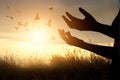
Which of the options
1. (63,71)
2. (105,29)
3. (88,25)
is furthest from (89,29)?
(63,71)

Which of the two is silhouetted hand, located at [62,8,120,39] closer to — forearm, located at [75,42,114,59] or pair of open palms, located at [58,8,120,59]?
pair of open palms, located at [58,8,120,59]

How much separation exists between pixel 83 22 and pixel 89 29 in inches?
8.3

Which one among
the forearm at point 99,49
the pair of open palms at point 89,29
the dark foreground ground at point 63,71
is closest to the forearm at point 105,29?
the pair of open palms at point 89,29

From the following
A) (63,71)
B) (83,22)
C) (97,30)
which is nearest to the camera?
(83,22)

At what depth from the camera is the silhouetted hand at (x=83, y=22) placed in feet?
26.4

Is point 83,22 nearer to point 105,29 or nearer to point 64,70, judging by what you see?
point 105,29

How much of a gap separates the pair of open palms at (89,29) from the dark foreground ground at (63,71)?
3.94 ft

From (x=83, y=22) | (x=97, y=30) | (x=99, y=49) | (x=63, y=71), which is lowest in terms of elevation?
(x=63, y=71)

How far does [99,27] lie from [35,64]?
2718mm

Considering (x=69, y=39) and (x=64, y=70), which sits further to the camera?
(x=64, y=70)

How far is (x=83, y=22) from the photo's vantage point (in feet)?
26.7

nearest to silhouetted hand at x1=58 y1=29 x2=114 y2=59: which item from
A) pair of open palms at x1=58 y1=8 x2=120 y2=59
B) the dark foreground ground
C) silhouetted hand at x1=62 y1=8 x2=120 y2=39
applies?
pair of open palms at x1=58 y1=8 x2=120 y2=59

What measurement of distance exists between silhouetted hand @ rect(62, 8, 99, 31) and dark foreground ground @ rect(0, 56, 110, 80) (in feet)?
5.25

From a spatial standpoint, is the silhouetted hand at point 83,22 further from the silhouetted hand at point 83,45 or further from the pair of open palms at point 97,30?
the silhouetted hand at point 83,45
